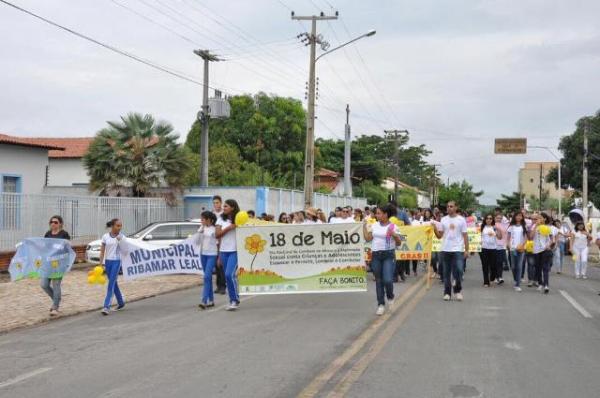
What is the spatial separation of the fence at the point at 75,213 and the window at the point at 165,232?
3.78m

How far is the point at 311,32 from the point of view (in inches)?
1214

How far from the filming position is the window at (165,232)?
67.6ft

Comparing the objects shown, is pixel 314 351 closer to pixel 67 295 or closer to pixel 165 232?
pixel 67 295

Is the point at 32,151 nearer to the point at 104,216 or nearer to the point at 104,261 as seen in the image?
the point at 104,216

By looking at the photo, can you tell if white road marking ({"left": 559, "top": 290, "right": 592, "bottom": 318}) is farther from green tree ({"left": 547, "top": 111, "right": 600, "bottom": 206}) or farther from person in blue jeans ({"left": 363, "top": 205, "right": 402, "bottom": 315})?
green tree ({"left": 547, "top": 111, "right": 600, "bottom": 206})

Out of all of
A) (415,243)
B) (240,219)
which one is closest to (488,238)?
(415,243)

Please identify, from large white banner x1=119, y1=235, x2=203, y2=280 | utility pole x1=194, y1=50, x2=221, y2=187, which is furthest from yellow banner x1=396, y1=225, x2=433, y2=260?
utility pole x1=194, y1=50, x2=221, y2=187

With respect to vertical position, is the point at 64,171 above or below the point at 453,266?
above

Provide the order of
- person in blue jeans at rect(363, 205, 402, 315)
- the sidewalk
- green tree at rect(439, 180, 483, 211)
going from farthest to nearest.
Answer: green tree at rect(439, 180, 483, 211), the sidewalk, person in blue jeans at rect(363, 205, 402, 315)

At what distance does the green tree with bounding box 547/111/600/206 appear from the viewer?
47.3 metres

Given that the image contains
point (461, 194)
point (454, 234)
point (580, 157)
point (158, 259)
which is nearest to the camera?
point (454, 234)

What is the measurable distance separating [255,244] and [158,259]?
2224 mm

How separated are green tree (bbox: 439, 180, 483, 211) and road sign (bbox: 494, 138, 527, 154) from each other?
64901 millimetres

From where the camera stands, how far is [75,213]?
77.8 feet
